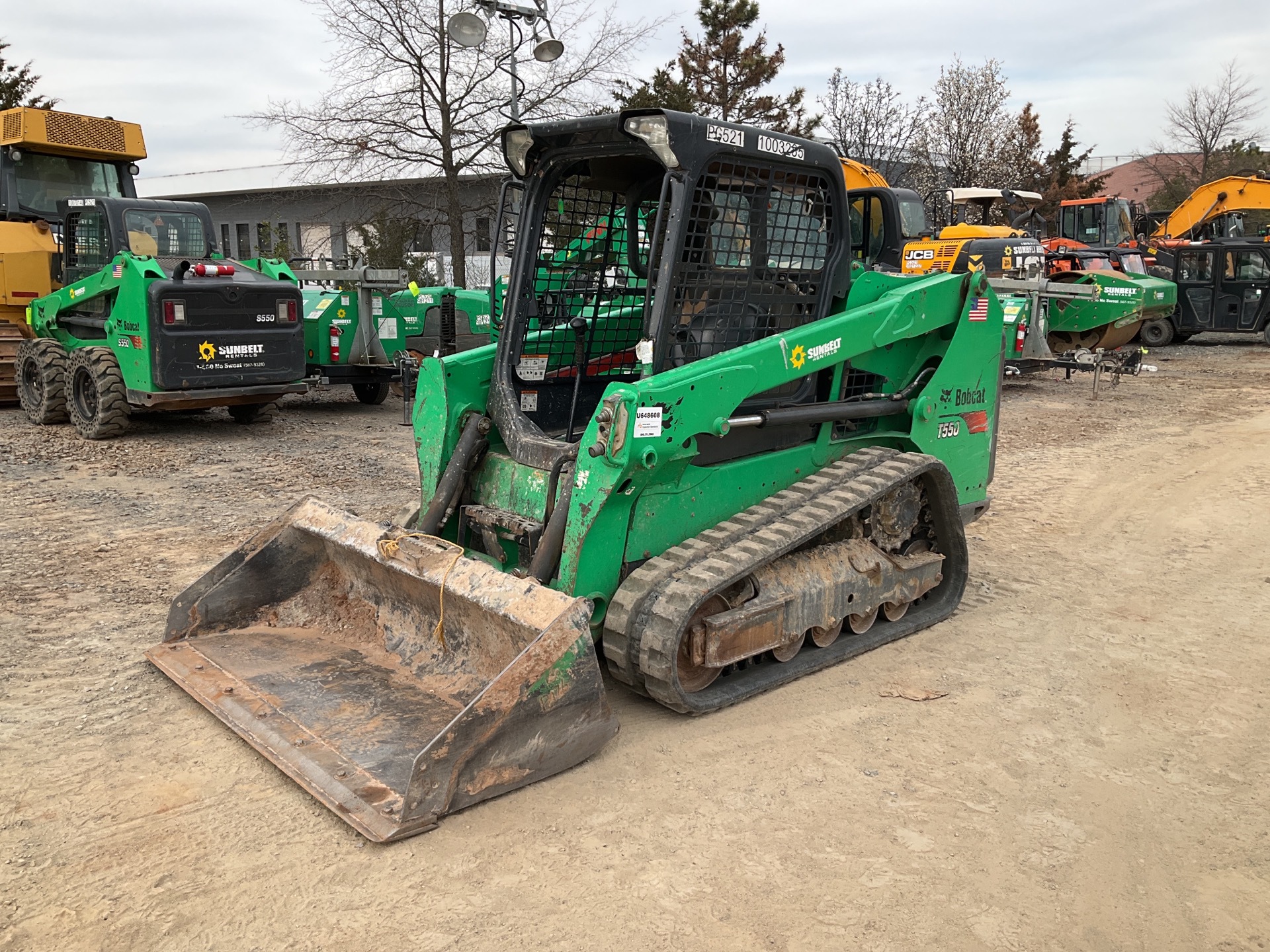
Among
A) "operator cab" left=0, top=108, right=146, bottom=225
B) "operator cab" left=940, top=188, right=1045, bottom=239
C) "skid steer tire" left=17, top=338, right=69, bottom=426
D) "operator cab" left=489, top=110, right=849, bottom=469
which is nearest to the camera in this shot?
"operator cab" left=489, top=110, right=849, bottom=469

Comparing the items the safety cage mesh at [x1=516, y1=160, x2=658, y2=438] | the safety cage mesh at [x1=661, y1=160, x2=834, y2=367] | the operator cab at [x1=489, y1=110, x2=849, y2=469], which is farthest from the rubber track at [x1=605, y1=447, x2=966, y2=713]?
the safety cage mesh at [x1=516, y1=160, x2=658, y2=438]

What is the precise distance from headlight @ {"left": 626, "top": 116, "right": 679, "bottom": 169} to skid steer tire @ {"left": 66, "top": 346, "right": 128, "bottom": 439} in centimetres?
767

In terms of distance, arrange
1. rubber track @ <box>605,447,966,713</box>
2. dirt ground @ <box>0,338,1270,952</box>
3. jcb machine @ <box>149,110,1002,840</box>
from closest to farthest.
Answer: dirt ground @ <box>0,338,1270,952</box>
jcb machine @ <box>149,110,1002,840</box>
rubber track @ <box>605,447,966,713</box>

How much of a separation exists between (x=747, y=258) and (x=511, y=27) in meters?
8.54

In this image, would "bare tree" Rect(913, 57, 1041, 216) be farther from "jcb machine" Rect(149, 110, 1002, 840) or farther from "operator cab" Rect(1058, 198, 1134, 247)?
"jcb machine" Rect(149, 110, 1002, 840)

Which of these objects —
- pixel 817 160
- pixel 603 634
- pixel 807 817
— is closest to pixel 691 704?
pixel 603 634

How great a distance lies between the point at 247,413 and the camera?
37.1 ft

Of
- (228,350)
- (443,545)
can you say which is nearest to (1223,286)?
(228,350)

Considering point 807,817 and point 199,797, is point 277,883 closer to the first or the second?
point 199,797

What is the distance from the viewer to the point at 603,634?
414 centimetres

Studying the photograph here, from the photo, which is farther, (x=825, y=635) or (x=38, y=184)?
(x=38, y=184)

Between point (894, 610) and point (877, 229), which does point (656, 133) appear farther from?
point (894, 610)

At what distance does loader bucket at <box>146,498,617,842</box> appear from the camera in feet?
11.0

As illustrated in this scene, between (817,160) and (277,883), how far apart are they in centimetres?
367
